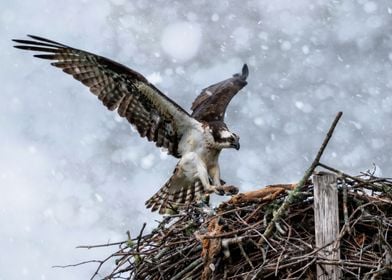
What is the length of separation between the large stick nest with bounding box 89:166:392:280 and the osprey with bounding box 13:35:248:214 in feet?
8.53

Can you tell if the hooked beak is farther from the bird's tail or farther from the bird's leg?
the bird's tail

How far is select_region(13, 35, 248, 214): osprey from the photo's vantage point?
812cm

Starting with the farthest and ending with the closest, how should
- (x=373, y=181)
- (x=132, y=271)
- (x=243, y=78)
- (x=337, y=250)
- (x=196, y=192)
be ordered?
(x=243, y=78) → (x=196, y=192) → (x=132, y=271) → (x=373, y=181) → (x=337, y=250)

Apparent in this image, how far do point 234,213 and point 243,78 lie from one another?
5.36 metres

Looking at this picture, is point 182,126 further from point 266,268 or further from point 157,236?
point 266,268

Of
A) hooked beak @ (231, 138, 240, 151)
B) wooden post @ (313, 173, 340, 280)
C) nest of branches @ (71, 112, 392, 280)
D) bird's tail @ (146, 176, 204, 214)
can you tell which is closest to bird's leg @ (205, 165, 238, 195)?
bird's tail @ (146, 176, 204, 214)

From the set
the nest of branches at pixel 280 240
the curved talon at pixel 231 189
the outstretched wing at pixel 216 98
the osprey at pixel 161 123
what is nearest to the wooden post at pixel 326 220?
the nest of branches at pixel 280 240

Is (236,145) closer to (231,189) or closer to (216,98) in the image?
(231,189)

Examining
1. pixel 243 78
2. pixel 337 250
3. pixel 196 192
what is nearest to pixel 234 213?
pixel 337 250

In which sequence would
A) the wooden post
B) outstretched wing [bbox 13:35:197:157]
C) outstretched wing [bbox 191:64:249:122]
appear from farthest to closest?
outstretched wing [bbox 191:64:249:122] < outstretched wing [bbox 13:35:197:157] < the wooden post

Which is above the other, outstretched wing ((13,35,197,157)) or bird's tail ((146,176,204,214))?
outstretched wing ((13,35,197,157))

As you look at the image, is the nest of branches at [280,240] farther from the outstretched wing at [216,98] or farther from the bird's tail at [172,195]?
the outstretched wing at [216,98]

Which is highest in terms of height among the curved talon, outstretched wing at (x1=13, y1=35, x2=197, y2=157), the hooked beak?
outstretched wing at (x1=13, y1=35, x2=197, y2=157)

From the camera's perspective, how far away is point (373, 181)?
16.3 feet
